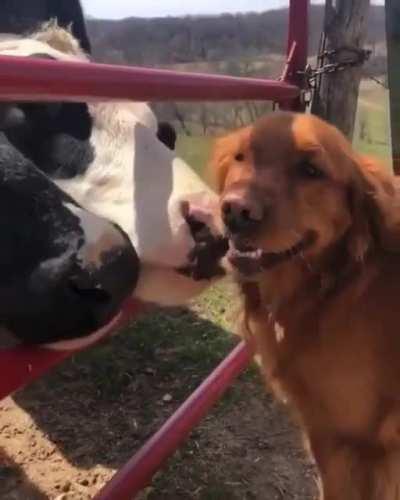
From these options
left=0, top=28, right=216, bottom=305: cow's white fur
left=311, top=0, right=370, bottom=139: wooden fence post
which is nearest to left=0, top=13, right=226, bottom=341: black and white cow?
left=0, top=28, right=216, bottom=305: cow's white fur

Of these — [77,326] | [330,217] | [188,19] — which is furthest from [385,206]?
[188,19]

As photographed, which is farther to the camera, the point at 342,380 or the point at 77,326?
the point at 342,380

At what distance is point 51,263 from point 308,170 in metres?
0.52

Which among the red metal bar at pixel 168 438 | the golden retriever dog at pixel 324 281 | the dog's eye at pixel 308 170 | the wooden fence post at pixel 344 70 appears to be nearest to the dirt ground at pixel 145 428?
the red metal bar at pixel 168 438

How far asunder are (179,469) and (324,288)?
0.89 metres

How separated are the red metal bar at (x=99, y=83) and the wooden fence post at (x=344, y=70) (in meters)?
1.18

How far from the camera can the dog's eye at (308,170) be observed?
152cm

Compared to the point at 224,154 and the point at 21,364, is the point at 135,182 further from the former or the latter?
the point at 21,364

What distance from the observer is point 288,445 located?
97.0 inches

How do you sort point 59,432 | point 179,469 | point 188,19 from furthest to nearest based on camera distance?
point 188,19
point 59,432
point 179,469

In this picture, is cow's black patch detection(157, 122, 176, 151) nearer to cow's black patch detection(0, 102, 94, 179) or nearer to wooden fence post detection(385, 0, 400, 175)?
cow's black patch detection(0, 102, 94, 179)

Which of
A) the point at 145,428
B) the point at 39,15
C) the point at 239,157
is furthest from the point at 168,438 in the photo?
the point at 39,15

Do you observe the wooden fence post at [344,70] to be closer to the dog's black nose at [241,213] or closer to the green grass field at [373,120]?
the green grass field at [373,120]

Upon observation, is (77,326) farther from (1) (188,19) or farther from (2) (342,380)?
(1) (188,19)
